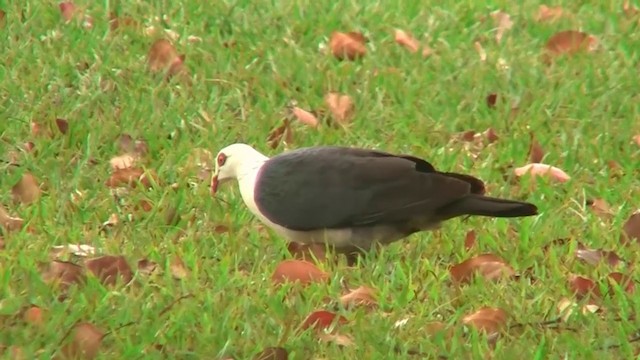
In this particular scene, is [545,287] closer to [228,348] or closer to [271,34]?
[228,348]

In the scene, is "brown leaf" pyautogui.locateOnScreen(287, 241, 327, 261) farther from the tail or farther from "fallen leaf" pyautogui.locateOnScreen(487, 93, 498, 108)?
"fallen leaf" pyautogui.locateOnScreen(487, 93, 498, 108)

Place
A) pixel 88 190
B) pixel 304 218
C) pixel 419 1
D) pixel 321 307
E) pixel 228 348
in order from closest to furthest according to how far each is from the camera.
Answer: pixel 228 348, pixel 321 307, pixel 304 218, pixel 88 190, pixel 419 1

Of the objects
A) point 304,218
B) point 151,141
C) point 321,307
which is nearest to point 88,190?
point 151,141

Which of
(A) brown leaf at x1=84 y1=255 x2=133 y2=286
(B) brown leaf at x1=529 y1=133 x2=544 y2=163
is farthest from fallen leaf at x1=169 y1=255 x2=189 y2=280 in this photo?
(B) brown leaf at x1=529 y1=133 x2=544 y2=163

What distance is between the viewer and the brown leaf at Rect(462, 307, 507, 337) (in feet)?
15.3

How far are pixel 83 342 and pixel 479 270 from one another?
4.54 ft

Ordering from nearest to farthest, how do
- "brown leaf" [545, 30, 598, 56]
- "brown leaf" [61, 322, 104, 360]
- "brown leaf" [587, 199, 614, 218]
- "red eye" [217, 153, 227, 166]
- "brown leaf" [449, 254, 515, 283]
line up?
"brown leaf" [61, 322, 104, 360], "brown leaf" [449, 254, 515, 283], "red eye" [217, 153, 227, 166], "brown leaf" [587, 199, 614, 218], "brown leaf" [545, 30, 598, 56]

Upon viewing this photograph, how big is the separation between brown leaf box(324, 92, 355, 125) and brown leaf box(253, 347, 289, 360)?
2453 millimetres

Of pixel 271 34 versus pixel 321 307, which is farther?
pixel 271 34

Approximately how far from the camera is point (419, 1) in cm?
832

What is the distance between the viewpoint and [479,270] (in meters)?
5.10

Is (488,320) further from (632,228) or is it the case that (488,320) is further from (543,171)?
(543,171)

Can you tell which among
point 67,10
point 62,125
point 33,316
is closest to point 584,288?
point 33,316

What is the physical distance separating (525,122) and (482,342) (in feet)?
7.91
